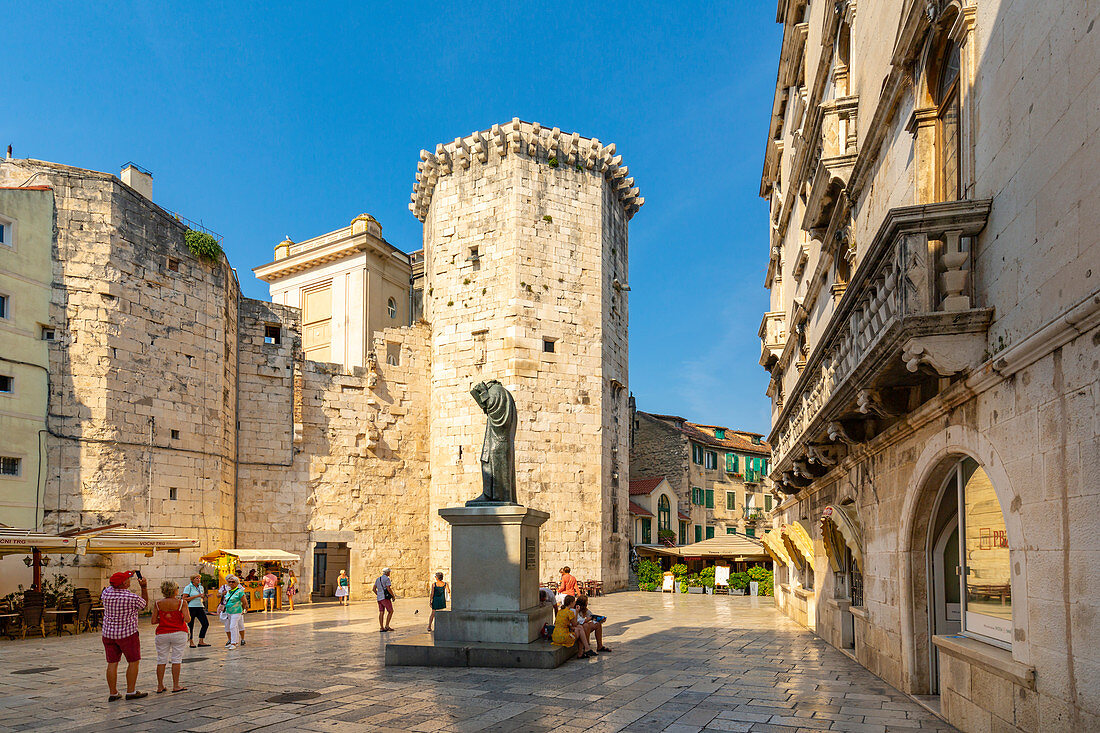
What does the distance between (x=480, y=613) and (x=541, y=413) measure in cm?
1512

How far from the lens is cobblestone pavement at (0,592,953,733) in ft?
25.7

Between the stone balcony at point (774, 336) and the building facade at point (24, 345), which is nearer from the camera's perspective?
the building facade at point (24, 345)

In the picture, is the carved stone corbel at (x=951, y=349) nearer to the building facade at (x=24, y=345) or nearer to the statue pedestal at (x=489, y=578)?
the statue pedestal at (x=489, y=578)

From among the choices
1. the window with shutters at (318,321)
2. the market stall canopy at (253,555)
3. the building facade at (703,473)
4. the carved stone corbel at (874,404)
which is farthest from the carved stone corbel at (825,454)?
the building facade at (703,473)

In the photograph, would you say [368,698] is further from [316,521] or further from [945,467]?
[316,521]

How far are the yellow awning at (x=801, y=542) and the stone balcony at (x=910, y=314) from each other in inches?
295

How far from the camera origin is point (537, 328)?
26.8m

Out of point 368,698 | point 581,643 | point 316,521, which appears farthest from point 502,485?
point 316,521

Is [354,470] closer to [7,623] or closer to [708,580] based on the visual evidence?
[7,623]

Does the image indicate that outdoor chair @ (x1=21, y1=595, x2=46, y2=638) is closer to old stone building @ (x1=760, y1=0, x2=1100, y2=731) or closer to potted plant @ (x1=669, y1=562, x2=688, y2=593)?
old stone building @ (x1=760, y1=0, x2=1100, y2=731)

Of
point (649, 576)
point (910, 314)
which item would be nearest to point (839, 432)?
point (910, 314)

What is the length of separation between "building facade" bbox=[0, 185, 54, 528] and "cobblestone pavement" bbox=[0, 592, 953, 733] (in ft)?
15.3

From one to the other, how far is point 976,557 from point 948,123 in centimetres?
438

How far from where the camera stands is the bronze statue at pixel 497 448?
39.7ft
